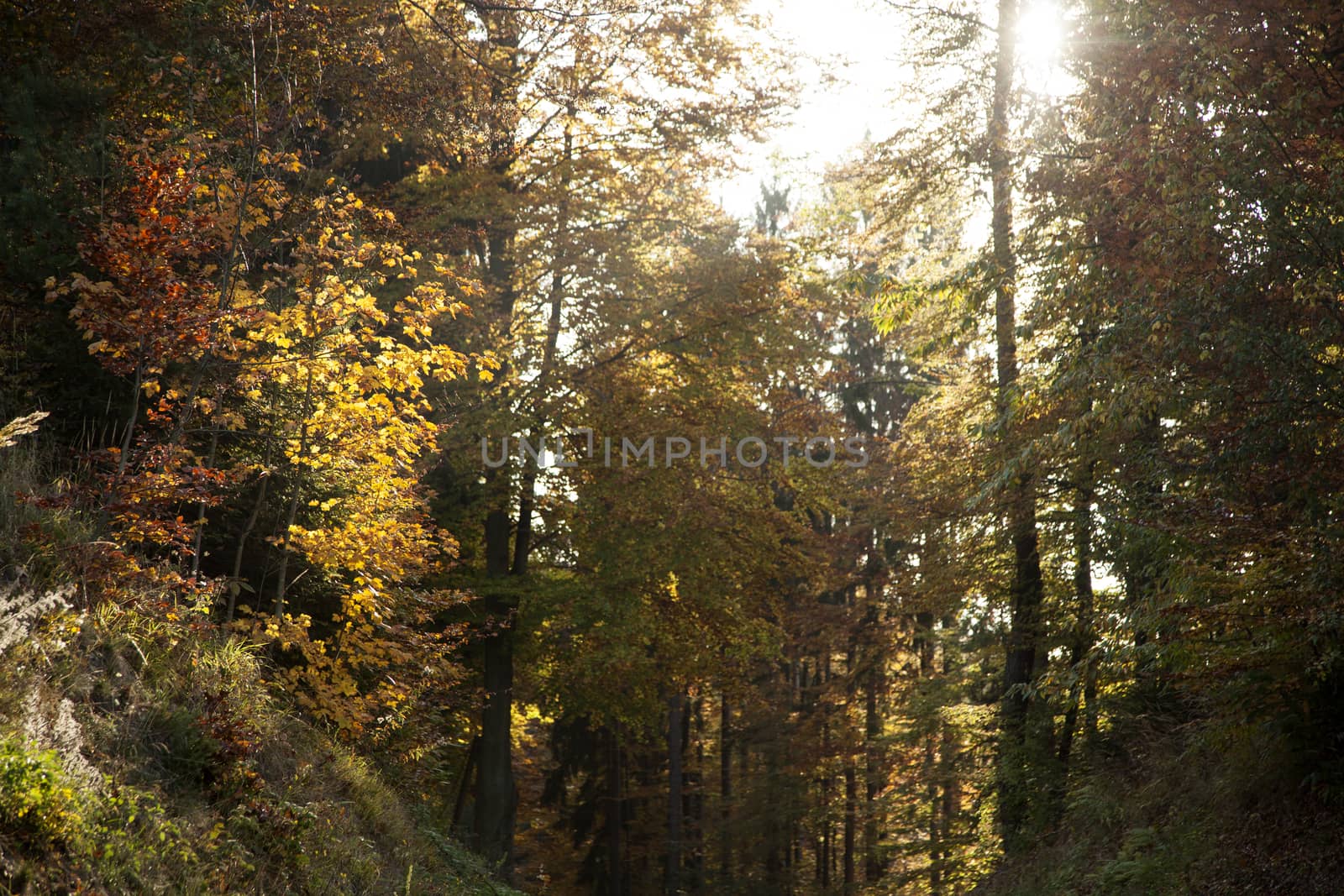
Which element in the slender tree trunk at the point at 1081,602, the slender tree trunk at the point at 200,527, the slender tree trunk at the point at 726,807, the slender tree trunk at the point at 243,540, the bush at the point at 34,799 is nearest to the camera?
the bush at the point at 34,799

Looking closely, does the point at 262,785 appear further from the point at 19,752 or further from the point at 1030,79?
the point at 1030,79

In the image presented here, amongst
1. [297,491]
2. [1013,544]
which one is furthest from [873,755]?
[297,491]

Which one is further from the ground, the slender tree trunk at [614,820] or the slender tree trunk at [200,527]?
the slender tree trunk at [200,527]

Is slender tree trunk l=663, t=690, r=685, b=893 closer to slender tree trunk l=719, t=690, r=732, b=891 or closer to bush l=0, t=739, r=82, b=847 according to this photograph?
slender tree trunk l=719, t=690, r=732, b=891

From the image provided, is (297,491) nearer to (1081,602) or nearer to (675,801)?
(1081,602)

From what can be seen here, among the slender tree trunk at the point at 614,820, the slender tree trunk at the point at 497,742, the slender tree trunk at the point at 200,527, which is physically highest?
the slender tree trunk at the point at 200,527

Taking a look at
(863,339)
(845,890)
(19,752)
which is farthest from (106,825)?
(863,339)

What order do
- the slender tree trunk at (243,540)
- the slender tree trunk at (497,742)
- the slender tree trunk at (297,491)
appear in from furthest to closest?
the slender tree trunk at (497,742), the slender tree trunk at (297,491), the slender tree trunk at (243,540)

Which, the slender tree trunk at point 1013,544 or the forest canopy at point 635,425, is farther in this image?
the slender tree trunk at point 1013,544

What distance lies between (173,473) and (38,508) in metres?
0.83

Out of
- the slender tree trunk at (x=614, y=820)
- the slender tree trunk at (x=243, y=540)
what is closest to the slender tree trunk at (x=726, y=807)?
the slender tree trunk at (x=614, y=820)

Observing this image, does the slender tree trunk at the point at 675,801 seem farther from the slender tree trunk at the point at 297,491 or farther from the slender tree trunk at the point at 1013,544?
the slender tree trunk at the point at 297,491

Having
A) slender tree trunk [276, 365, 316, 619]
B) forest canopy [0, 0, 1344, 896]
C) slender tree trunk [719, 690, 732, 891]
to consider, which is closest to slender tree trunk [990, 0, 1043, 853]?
forest canopy [0, 0, 1344, 896]

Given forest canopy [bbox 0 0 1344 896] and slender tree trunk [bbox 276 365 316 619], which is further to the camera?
slender tree trunk [bbox 276 365 316 619]
